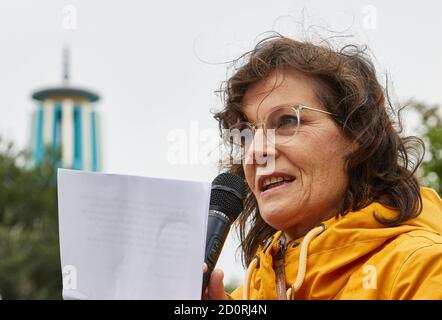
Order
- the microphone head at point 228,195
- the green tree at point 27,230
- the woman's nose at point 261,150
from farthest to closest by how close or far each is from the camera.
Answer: the green tree at point 27,230, the woman's nose at point 261,150, the microphone head at point 228,195

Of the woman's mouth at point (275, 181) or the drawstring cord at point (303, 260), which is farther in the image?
the woman's mouth at point (275, 181)

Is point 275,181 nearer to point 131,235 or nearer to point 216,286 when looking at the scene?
point 216,286

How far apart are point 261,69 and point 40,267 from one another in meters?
24.4

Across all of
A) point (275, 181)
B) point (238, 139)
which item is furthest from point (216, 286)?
point (238, 139)

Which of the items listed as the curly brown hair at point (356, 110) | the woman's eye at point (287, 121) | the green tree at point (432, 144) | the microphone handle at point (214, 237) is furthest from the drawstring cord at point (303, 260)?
the green tree at point (432, 144)

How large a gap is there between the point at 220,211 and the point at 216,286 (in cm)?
27

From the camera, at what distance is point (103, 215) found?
7.61 feet

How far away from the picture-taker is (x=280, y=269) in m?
2.82

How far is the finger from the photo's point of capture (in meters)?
2.54

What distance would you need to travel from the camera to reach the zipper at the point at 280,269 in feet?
9.04

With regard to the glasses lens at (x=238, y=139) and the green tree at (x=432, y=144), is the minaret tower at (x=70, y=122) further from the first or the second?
the glasses lens at (x=238, y=139)

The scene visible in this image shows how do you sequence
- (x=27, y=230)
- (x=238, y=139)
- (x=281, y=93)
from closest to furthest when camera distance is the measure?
(x=281, y=93) < (x=238, y=139) < (x=27, y=230)

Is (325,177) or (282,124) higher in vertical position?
(282,124)

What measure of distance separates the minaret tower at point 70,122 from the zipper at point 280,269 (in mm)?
33552
